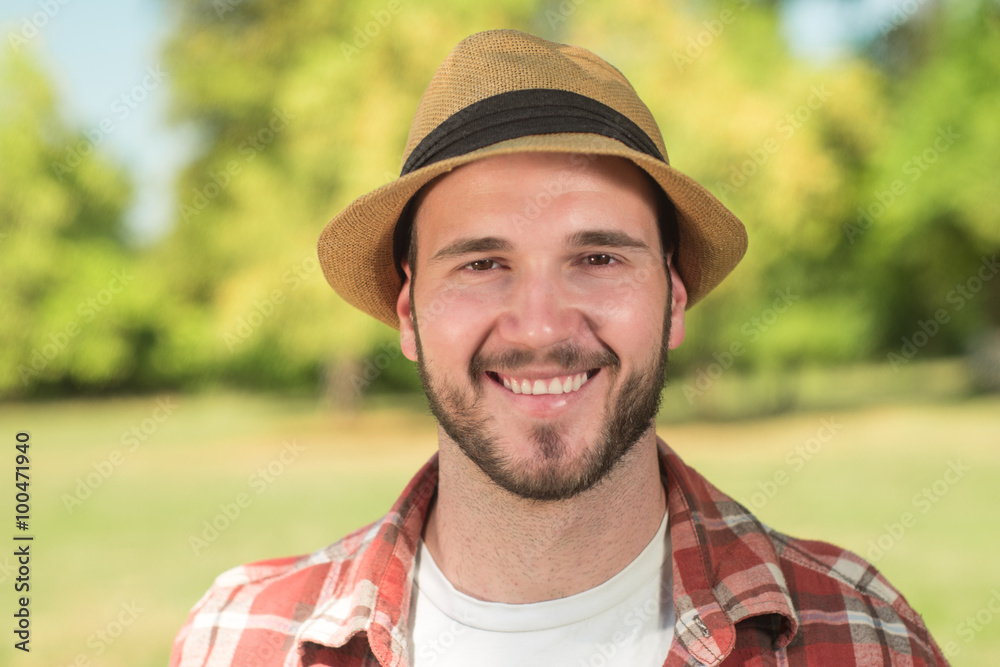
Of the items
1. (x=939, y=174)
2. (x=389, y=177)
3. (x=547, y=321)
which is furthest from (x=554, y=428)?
(x=939, y=174)

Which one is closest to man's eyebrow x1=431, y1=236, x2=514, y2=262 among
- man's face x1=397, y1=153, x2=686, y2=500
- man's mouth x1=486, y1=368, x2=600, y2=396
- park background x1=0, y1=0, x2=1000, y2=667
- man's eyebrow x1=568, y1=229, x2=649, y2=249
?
man's face x1=397, y1=153, x2=686, y2=500

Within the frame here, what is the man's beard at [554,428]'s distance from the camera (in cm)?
181

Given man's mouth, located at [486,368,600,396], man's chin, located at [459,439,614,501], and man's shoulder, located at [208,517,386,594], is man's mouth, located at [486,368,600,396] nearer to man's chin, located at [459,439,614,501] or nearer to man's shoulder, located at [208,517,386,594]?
man's chin, located at [459,439,614,501]

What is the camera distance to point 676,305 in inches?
84.4

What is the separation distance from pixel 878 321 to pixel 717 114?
9.31 m

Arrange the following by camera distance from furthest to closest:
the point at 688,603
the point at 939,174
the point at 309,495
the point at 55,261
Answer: the point at 55,261
the point at 939,174
the point at 309,495
the point at 688,603

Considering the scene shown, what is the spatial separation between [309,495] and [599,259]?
12.0 metres

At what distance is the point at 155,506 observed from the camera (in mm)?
12844

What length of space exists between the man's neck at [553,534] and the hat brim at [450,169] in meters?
0.50

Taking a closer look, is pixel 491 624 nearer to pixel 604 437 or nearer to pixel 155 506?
pixel 604 437

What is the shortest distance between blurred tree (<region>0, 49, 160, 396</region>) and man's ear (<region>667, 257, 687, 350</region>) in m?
19.5

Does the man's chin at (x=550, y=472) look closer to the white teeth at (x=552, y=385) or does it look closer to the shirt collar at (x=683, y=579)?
the white teeth at (x=552, y=385)

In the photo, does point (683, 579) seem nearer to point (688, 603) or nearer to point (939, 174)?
point (688, 603)

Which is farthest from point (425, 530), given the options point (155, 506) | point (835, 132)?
point (835, 132)
